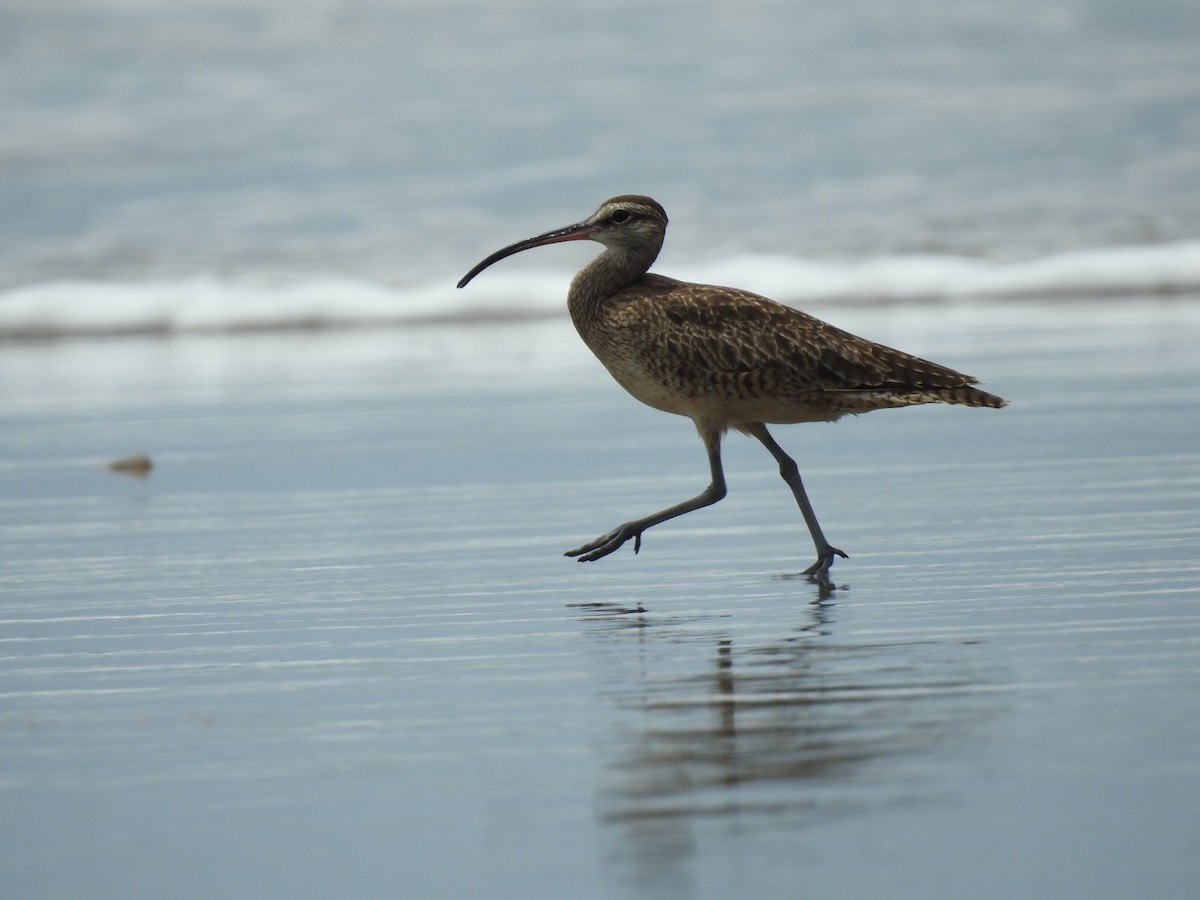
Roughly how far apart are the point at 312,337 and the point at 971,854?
12326 mm

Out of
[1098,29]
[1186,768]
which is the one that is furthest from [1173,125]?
[1186,768]

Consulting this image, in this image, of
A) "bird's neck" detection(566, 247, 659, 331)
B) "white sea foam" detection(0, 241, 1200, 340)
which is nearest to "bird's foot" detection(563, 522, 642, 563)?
"bird's neck" detection(566, 247, 659, 331)

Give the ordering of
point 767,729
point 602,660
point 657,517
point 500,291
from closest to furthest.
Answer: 1. point 767,729
2. point 602,660
3. point 657,517
4. point 500,291

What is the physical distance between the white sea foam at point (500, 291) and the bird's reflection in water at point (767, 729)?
1036 cm

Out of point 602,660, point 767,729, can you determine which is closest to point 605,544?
point 602,660

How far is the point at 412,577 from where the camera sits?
19.4ft

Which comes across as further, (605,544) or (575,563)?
(575,563)

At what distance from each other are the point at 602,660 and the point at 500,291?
37.5ft

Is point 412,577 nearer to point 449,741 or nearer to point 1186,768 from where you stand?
point 449,741

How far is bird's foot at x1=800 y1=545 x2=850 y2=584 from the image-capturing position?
569 centimetres

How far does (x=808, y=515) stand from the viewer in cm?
604

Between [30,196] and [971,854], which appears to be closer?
[971,854]

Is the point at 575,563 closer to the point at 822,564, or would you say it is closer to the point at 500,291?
the point at 822,564

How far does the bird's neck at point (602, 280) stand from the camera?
21.8 feet
